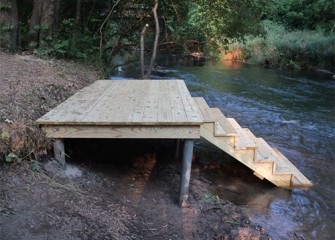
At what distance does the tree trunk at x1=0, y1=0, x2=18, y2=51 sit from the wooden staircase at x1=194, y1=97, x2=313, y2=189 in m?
5.15

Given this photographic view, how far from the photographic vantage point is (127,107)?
518 centimetres

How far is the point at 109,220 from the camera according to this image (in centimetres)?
385

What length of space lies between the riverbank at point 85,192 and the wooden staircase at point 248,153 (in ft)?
2.37

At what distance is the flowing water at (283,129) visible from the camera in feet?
16.7

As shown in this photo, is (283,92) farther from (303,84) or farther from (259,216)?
(259,216)

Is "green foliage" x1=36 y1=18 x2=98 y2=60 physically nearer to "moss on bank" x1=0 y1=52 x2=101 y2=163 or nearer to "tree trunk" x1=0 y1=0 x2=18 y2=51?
"moss on bank" x1=0 y1=52 x2=101 y2=163

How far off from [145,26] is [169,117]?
6.75 meters

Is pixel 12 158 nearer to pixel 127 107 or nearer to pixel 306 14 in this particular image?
pixel 127 107

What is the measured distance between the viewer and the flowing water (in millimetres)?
5086

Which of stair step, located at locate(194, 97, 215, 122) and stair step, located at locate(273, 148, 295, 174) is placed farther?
stair step, located at locate(273, 148, 295, 174)

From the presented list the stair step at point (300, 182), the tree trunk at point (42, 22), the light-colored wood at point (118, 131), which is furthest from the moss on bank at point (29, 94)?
the stair step at point (300, 182)

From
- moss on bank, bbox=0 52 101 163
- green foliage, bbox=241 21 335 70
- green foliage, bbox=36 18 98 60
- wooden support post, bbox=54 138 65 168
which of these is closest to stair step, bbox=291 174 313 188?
wooden support post, bbox=54 138 65 168

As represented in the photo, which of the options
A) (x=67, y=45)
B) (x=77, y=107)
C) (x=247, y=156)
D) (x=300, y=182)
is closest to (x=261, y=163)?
(x=247, y=156)

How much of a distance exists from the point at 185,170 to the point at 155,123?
0.78m
